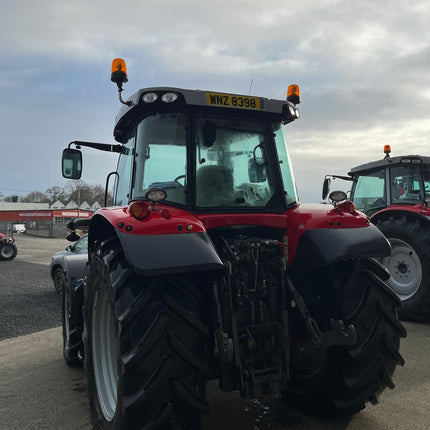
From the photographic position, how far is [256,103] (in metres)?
3.11

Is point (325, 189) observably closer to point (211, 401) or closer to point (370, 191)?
point (211, 401)

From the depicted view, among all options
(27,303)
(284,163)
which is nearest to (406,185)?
(284,163)

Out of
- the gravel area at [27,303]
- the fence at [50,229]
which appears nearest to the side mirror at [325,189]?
the gravel area at [27,303]

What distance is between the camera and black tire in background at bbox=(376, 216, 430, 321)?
5.71 metres

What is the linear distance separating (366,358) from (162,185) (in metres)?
1.82

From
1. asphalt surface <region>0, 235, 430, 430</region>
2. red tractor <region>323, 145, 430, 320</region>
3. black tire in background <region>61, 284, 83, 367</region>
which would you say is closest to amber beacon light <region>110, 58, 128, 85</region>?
black tire in background <region>61, 284, 83, 367</region>

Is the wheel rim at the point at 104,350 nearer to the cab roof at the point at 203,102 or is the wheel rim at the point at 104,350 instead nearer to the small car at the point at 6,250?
the cab roof at the point at 203,102

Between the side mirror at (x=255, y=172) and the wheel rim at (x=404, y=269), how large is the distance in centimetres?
375

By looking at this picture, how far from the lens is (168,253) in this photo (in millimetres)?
2246

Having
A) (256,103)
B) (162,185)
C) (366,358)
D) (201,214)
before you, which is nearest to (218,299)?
(201,214)

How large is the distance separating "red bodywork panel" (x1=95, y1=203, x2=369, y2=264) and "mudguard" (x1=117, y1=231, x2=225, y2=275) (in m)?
0.05

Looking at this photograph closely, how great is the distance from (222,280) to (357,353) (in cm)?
106

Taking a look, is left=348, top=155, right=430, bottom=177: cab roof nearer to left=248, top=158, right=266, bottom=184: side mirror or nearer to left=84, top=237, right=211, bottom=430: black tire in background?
left=248, top=158, right=266, bottom=184: side mirror

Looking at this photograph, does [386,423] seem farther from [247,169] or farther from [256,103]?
[256,103]
